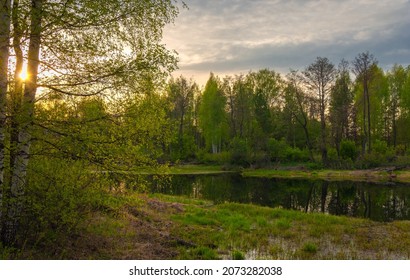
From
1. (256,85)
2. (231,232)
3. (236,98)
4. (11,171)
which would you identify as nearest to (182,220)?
(231,232)

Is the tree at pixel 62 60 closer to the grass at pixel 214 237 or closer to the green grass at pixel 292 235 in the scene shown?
the grass at pixel 214 237

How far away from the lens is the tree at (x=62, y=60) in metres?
7.21

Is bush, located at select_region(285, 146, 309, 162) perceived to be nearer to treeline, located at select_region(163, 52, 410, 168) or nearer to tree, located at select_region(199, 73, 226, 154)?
treeline, located at select_region(163, 52, 410, 168)

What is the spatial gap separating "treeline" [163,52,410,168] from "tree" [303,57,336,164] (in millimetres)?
148

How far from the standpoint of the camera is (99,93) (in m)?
8.52

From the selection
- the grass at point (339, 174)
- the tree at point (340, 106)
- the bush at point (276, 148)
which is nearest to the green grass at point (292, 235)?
the grass at point (339, 174)

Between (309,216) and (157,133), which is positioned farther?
(309,216)

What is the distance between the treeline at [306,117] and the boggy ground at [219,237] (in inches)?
1431

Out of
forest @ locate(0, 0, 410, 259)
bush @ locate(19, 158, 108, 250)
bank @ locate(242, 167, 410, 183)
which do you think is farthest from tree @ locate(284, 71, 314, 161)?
bush @ locate(19, 158, 108, 250)

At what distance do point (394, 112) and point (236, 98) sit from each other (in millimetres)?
29316

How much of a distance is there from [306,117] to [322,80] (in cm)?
1216

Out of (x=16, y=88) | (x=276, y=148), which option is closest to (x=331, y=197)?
(x=16, y=88)

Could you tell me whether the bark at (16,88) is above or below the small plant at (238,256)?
above

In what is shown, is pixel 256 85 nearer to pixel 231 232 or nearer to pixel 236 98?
pixel 236 98
